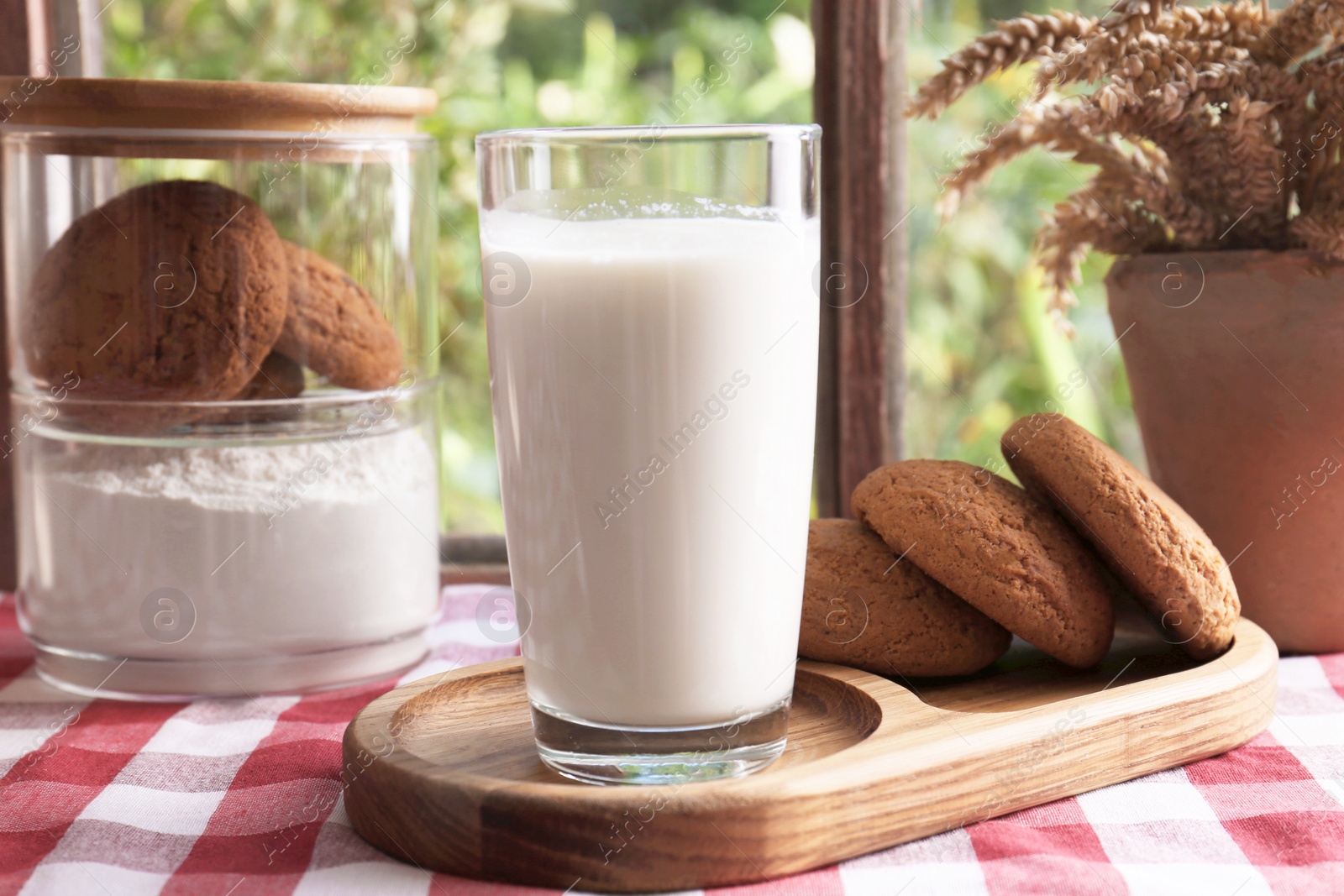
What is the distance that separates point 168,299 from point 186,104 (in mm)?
124

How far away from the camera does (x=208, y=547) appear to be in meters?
0.80

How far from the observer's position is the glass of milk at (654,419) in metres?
0.53

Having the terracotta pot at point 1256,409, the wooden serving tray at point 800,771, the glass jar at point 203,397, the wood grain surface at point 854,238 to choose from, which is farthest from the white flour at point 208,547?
the terracotta pot at point 1256,409

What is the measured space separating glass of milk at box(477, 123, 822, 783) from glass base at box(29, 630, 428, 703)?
31 cm

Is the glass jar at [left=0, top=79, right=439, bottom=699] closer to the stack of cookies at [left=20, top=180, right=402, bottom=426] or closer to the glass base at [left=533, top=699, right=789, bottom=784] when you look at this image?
the stack of cookies at [left=20, top=180, right=402, bottom=426]

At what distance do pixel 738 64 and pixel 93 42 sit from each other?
62cm

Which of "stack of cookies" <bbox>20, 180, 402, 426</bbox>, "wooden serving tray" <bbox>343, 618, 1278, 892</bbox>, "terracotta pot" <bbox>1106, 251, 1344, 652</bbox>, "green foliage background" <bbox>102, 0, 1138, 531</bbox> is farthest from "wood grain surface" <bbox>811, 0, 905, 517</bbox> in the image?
"stack of cookies" <bbox>20, 180, 402, 426</bbox>

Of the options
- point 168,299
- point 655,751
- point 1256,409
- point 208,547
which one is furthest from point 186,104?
point 1256,409

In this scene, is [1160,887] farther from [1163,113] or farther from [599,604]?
[1163,113]

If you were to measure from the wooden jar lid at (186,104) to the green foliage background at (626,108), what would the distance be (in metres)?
0.47

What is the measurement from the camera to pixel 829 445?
43.9 inches

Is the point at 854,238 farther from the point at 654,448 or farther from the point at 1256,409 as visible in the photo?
the point at 654,448

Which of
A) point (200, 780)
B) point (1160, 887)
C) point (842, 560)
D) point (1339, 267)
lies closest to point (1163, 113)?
point (1339, 267)

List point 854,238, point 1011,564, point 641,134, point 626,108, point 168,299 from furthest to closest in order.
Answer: point 626,108
point 854,238
point 168,299
point 1011,564
point 641,134
